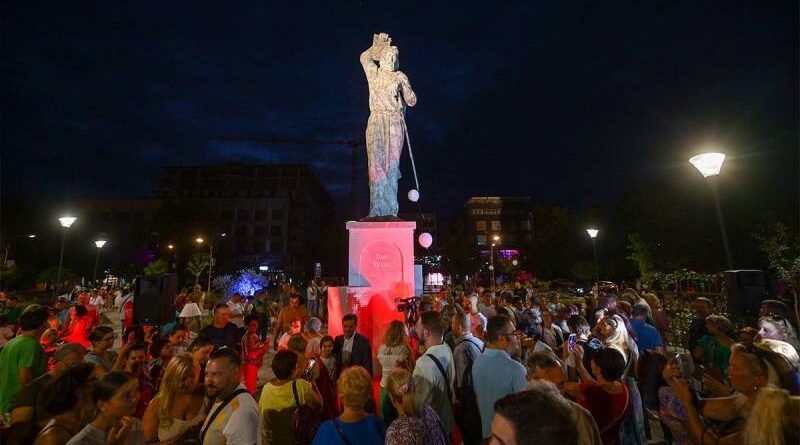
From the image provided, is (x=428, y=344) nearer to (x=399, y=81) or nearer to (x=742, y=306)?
(x=742, y=306)

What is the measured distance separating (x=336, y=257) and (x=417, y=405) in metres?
52.3

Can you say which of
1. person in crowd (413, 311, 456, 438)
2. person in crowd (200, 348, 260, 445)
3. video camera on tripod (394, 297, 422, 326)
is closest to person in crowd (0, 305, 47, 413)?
person in crowd (200, 348, 260, 445)

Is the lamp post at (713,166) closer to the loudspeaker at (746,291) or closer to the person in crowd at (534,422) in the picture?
the loudspeaker at (746,291)

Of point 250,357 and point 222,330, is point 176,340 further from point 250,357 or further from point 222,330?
point 250,357

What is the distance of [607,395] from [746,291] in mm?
5558

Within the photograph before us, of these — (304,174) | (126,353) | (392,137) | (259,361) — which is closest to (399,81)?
(392,137)

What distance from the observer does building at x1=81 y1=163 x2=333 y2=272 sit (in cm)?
6200

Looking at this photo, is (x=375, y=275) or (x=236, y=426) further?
(x=375, y=275)

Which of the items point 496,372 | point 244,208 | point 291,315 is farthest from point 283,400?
point 244,208

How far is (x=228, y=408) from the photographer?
2.90m

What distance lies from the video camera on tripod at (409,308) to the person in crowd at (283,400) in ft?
16.8

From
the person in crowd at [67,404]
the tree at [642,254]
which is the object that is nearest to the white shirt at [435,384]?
the person in crowd at [67,404]

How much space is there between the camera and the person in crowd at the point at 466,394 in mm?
4160

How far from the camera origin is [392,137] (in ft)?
34.4
